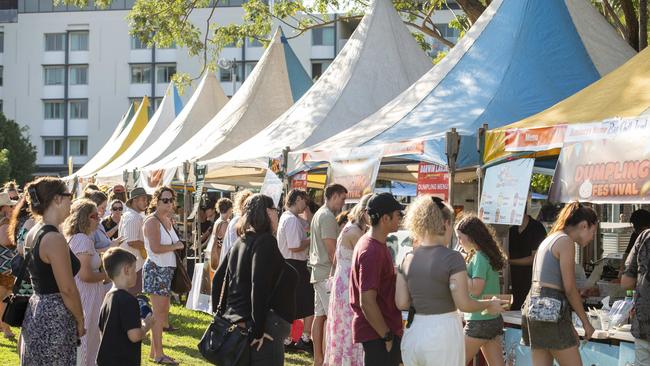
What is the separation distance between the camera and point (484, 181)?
902 cm

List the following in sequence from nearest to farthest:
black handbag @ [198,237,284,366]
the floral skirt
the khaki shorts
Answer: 1. black handbag @ [198,237,284,366]
2. the floral skirt
3. the khaki shorts

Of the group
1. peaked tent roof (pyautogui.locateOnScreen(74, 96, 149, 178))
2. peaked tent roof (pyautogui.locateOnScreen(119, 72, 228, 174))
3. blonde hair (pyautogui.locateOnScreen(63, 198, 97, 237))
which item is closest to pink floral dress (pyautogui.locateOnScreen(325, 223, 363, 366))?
blonde hair (pyautogui.locateOnScreen(63, 198, 97, 237))

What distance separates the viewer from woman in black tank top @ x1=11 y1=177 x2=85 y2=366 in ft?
21.0

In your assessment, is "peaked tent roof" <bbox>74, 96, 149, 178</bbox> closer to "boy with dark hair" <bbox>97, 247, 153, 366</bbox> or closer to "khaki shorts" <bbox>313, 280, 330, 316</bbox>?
"khaki shorts" <bbox>313, 280, 330, 316</bbox>

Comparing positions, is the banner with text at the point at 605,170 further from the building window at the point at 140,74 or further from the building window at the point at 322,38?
the building window at the point at 140,74

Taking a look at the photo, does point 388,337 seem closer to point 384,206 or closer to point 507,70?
point 384,206

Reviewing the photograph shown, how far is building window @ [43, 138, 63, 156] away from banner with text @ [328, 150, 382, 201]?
58919 mm

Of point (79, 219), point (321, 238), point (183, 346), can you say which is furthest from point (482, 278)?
point (183, 346)

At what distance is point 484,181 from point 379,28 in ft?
21.5

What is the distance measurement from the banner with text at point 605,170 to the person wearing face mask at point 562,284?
0.45 metres

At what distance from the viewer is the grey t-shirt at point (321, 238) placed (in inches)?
398

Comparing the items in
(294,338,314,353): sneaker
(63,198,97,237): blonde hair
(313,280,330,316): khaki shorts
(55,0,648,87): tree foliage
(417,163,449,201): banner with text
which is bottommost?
(294,338,314,353): sneaker

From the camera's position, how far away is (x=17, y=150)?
200 ft

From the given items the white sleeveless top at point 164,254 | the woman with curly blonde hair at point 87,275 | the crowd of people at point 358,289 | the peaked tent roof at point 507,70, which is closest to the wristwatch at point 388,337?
the crowd of people at point 358,289
